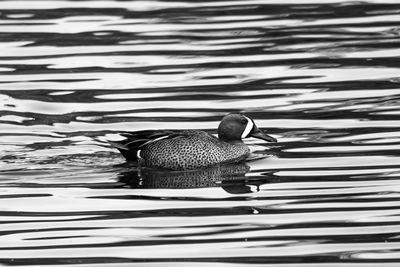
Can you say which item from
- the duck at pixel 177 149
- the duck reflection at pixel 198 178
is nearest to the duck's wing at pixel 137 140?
the duck at pixel 177 149

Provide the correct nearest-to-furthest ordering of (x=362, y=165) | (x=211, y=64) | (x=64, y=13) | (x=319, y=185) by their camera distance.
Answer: (x=319, y=185)
(x=362, y=165)
(x=211, y=64)
(x=64, y=13)

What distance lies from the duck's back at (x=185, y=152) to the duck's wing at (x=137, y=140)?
20 mm

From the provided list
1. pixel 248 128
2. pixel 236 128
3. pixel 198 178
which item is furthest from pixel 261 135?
pixel 198 178

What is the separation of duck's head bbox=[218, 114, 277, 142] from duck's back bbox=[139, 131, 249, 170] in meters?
0.33

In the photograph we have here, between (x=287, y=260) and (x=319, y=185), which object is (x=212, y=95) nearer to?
(x=319, y=185)

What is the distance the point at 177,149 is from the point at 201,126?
1447 mm

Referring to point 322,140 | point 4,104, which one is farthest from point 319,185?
point 4,104

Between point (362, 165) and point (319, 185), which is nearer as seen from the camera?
point (319, 185)

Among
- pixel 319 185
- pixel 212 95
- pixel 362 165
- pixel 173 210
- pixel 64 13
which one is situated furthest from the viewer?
pixel 64 13

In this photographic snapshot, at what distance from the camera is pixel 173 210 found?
36.0 feet

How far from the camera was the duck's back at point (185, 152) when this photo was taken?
1323cm

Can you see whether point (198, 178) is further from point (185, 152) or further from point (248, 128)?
point (248, 128)

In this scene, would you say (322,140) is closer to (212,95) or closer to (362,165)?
(362,165)

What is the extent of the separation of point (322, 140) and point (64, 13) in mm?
7173
